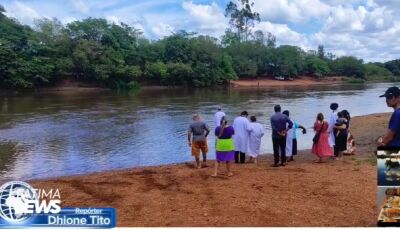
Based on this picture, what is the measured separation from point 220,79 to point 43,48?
96.3 ft

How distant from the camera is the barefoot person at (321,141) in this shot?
11914mm

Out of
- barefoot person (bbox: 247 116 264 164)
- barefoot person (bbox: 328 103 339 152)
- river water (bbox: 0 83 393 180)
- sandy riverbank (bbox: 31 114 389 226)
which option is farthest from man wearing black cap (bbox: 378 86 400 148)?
river water (bbox: 0 83 393 180)

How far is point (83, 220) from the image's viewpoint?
5.96 m

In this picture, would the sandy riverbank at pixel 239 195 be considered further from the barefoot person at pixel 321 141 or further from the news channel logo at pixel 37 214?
the news channel logo at pixel 37 214

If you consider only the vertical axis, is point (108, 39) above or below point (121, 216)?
above

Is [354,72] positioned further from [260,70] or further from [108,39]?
[108,39]

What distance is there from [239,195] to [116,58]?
60.0m

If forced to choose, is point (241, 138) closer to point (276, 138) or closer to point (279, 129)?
point (276, 138)

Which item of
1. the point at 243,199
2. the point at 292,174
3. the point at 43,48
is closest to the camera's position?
the point at 243,199

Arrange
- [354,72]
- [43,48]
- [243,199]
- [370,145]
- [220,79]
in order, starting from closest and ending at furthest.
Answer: [243,199] → [370,145] → [43,48] → [220,79] → [354,72]

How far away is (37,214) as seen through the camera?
5922mm

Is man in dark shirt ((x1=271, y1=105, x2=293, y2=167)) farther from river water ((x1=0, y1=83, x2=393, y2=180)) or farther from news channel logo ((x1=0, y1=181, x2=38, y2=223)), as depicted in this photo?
news channel logo ((x1=0, y1=181, x2=38, y2=223))

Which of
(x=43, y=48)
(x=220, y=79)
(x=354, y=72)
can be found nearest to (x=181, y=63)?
(x=220, y=79)

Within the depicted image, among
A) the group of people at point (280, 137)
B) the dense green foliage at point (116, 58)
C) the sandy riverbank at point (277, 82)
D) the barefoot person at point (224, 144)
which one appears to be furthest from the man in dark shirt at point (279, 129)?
the sandy riverbank at point (277, 82)
